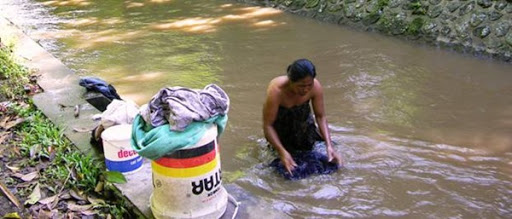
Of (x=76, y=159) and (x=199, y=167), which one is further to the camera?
(x=76, y=159)

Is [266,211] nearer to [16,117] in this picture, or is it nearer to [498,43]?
[16,117]

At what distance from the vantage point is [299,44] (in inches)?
295

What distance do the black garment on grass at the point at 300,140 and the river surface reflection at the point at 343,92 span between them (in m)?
0.09

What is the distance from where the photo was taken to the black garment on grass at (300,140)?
157 inches

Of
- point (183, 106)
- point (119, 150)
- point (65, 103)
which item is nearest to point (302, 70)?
point (183, 106)

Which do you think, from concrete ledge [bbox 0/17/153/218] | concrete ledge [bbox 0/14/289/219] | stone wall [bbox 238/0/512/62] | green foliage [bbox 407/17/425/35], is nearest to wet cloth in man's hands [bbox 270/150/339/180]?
concrete ledge [bbox 0/14/289/219]

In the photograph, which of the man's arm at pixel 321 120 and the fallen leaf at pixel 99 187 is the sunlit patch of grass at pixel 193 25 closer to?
the man's arm at pixel 321 120

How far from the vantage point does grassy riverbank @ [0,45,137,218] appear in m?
3.03

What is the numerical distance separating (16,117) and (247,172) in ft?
6.53

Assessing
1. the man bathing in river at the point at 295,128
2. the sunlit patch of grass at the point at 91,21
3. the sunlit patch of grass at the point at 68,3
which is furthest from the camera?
the sunlit patch of grass at the point at 68,3

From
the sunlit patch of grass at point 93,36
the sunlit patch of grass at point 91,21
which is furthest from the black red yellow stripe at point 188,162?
the sunlit patch of grass at point 91,21

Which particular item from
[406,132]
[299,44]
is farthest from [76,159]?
[299,44]

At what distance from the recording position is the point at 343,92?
5.66m

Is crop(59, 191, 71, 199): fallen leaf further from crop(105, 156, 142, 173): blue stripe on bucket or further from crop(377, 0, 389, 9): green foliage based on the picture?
crop(377, 0, 389, 9): green foliage
